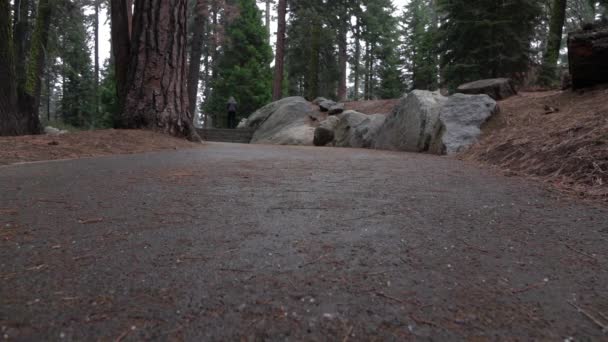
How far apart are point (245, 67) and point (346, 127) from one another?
15.2m

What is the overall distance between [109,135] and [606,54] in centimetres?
714

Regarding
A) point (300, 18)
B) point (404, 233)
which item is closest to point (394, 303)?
point (404, 233)

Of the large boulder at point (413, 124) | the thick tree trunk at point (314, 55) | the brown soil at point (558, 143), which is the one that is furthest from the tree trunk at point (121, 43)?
the thick tree trunk at point (314, 55)

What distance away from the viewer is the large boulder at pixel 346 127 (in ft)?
33.3

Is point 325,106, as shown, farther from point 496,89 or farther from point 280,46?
point 496,89

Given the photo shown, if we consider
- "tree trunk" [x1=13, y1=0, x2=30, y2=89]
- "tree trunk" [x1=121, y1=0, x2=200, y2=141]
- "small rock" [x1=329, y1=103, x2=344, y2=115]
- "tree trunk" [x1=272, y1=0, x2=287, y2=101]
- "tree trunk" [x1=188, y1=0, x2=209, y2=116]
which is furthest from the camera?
"tree trunk" [x1=272, y1=0, x2=287, y2=101]

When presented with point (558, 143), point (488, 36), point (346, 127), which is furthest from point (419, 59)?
point (558, 143)

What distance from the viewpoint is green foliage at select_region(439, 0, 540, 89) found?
10.3 meters

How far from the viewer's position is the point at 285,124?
14.6m

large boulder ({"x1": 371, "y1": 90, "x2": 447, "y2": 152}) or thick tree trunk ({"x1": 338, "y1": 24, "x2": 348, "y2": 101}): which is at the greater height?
thick tree trunk ({"x1": 338, "y1": 24, "x2": 348, "y2": 101})

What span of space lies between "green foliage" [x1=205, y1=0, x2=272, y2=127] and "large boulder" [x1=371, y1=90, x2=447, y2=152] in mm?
16521

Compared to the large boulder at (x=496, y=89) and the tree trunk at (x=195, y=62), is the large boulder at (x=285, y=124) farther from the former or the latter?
the large boulder at (x=496, y=89)

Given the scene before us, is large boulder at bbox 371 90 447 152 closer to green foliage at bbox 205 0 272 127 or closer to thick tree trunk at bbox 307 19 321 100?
thick tree trunk at bbox 307 19 321 100

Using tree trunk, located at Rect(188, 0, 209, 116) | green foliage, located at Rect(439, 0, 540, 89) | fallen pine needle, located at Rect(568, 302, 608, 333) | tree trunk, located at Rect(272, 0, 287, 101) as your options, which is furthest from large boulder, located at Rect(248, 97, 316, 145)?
fallen pine needle, located at Rect(568, 302, 608, 333)
